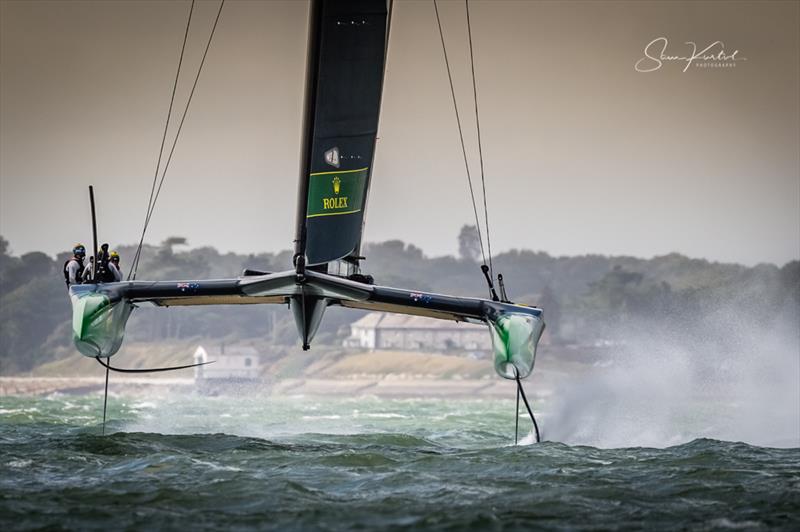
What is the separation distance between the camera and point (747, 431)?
14.0m

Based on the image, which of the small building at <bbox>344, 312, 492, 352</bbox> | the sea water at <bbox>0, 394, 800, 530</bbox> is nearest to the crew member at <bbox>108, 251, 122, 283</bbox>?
the sea water at <bbox>0, 394, 800, 530</bbox>

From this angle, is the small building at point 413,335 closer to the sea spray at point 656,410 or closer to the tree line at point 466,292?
the tree line at point 466,292

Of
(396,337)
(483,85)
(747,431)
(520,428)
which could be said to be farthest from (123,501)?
(396,337)

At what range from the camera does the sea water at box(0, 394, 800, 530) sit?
7.08m

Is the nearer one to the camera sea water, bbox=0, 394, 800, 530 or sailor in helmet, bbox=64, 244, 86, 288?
sea water, bbox=0, 394, 800, 530

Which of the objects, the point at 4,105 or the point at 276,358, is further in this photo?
the point at 276,358

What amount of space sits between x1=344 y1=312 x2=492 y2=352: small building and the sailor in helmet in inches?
2031

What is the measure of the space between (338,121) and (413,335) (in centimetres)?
5462

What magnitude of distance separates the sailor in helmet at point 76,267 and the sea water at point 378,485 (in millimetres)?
1405

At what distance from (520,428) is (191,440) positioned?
6677mm

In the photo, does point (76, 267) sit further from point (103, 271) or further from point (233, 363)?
point (233, 363)

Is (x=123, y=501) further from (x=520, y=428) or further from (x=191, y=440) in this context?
(x=520, y=428)

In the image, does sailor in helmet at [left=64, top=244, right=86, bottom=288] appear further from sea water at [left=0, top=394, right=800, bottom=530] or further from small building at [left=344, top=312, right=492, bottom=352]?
small building at [left=344, top=312, right=492, bottom=352]

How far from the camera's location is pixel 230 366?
200 ft
